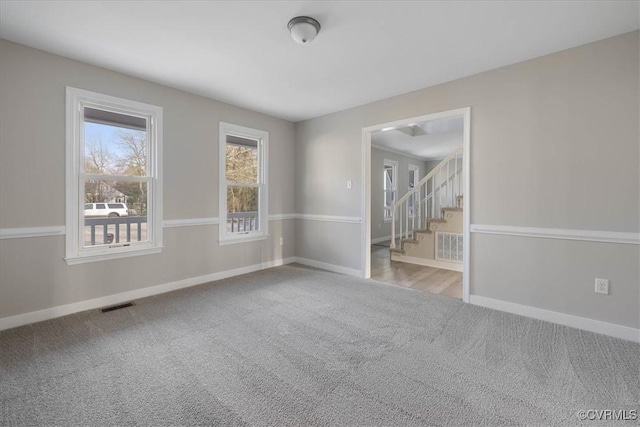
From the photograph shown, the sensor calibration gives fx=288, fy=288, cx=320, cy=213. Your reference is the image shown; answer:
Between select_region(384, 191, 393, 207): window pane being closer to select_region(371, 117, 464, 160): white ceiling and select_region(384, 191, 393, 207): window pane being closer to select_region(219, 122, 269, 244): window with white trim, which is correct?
select_region(371, 117, 464, 160): white ceiling

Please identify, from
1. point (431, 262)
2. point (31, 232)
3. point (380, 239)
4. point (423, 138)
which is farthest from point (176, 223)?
point (380, 239)

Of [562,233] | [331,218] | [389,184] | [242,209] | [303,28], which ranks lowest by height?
[562,233]

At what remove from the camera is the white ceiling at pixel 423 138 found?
5223 millimetres

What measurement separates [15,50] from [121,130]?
956 millimetres

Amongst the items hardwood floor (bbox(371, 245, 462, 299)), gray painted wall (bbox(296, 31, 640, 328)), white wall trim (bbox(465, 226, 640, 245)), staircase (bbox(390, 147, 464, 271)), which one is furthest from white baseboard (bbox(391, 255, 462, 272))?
white wall trim (bbox(465, 226, 640, 245))

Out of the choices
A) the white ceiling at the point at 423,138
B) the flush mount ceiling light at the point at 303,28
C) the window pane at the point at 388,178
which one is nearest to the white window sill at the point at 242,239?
the white ceiling at the point at 423,138

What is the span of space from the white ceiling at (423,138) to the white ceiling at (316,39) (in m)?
1.94

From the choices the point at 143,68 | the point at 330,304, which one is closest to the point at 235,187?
the point at 143,68

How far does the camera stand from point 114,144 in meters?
3.12

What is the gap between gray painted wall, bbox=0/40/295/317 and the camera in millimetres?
2490

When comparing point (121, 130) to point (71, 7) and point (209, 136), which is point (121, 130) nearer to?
point (209, 136)

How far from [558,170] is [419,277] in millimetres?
2203

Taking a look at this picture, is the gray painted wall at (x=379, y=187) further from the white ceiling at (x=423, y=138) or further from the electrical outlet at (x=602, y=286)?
the electrical outlet at (x=602, y=286)

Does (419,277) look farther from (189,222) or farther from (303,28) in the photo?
(303,28)
